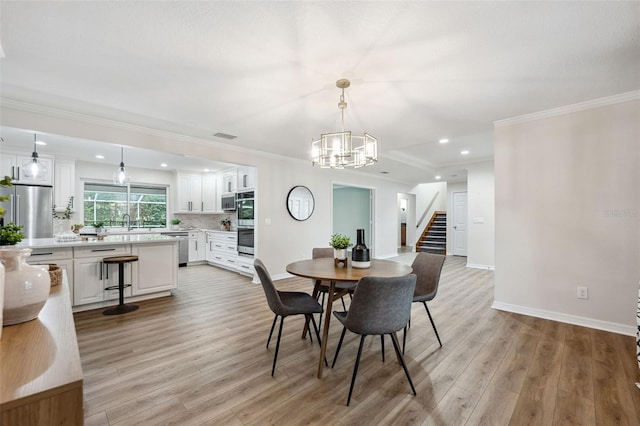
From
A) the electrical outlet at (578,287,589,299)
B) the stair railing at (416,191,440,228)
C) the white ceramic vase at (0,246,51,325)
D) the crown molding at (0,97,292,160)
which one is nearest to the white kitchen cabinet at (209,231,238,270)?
the crown molding at (0,97,292,160)

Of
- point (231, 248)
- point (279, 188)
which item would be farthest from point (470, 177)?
point (231, 248)

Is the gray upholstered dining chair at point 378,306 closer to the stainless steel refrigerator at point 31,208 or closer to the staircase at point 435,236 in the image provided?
the stainless steel refrigerator at point 31,208

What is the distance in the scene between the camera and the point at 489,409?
1.77 m

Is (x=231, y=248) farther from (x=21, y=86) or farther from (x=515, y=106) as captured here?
(x=515, y=106)

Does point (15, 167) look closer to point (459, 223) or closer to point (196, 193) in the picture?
point (196, 193)

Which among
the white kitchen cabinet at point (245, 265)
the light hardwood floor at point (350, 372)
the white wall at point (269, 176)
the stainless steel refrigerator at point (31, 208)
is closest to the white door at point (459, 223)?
the white wall at point (269, 176)

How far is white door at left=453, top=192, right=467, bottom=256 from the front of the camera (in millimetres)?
8195

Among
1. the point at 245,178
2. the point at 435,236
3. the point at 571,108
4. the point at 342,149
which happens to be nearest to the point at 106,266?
the point at 245,178

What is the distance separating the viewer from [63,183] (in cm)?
547

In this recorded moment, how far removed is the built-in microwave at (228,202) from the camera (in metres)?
6.62

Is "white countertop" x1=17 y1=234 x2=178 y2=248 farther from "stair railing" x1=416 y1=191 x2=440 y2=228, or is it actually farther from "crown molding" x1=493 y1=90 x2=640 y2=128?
"stair railing" x1=416 y1=191 x2=440 y2=228

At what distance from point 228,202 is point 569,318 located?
6307 mm

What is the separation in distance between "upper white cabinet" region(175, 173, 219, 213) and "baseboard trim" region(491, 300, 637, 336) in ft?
20.8

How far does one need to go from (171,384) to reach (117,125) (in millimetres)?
3118
